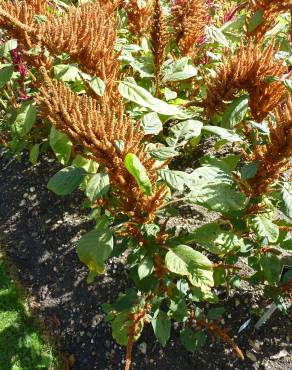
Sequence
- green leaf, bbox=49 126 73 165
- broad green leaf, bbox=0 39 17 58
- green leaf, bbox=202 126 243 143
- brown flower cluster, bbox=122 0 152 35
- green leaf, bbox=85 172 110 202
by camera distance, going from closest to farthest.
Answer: green leaf, bbox=85 172 110 202 < green leaf, bbox=202 126 243 143 < broad green leaf, bbox=0 39 17 58 < green leaf, bbox=49 126 73 165 < brown flower cluster, bbox=122 0 152 35

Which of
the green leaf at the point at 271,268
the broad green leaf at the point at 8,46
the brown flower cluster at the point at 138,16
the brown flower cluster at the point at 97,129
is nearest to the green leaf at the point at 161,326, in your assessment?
the green leaf at the point at 271,268

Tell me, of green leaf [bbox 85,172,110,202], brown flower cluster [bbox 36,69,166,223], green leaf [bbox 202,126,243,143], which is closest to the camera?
brown flower cluster [bbox 36,69,166,223]

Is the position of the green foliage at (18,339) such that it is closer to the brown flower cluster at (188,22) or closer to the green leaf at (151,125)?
the green leaf at (151,125)

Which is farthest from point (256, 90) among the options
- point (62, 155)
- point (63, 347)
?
point (63, 347)

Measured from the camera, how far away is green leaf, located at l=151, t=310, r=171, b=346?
1873mm

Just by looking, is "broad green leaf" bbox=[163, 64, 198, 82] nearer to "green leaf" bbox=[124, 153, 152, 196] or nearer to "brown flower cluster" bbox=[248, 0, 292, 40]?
"brown flower cluster" bbox=[248, 0, 292, 40]

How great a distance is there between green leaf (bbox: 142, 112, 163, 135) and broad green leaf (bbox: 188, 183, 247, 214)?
0.29 m

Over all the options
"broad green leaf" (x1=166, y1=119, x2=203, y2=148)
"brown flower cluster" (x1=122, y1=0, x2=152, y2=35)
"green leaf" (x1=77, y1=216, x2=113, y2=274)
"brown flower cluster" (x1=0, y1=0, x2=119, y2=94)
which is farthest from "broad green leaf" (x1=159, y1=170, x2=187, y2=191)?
"brown flower cluster" (x1=122, y1=0, x2=152, y2=35)

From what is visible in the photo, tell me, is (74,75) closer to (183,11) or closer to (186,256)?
(183,11)

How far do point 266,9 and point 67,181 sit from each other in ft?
4.37

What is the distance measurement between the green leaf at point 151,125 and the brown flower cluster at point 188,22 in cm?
64

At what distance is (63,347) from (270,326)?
120 cm

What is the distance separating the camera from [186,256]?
1.64 m

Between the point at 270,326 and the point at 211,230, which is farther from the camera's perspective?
the point at 270,326
